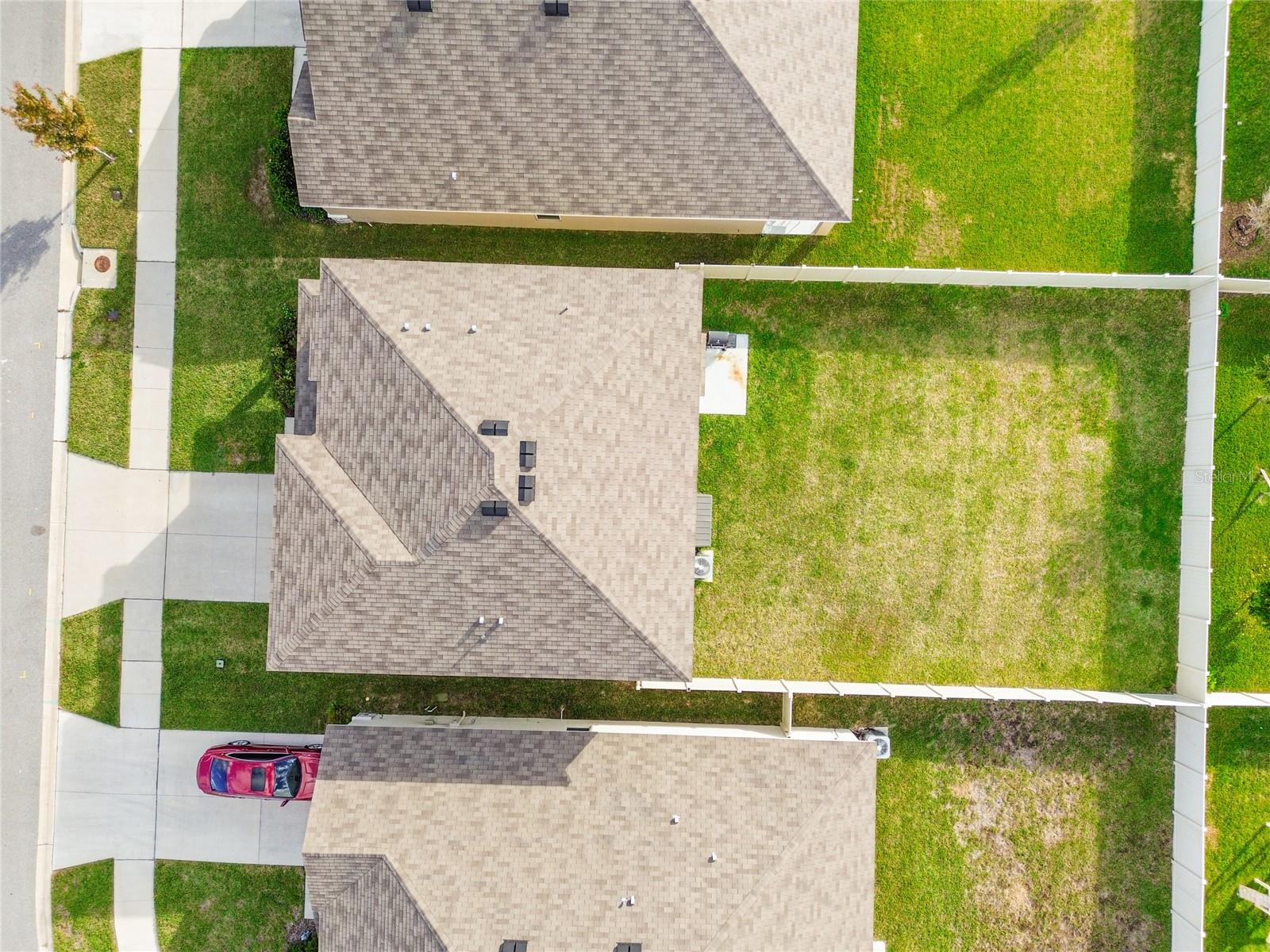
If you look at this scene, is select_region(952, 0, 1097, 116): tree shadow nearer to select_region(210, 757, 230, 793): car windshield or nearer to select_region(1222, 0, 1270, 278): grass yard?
select_region(1222, 0, 1270, 278): grass yard

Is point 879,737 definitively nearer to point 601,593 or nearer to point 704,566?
point 704,566

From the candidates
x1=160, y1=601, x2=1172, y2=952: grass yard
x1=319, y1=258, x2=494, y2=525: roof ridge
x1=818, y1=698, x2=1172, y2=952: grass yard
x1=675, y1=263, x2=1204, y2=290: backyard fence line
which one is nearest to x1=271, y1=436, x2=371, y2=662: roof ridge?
x1=319, y1=258, x2=494, y2=525: roof ridge

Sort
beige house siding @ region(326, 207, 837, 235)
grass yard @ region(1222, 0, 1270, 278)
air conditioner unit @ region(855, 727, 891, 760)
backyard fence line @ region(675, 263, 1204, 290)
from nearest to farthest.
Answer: beige house siding @ region(326, 207, 837, 235)
backyard fence line @ region(675, 263, 1204, 290)
air conditioner unit @ region(855, 727, 891, 760)
grass yard @ region(1222, 0, 1270, 278)

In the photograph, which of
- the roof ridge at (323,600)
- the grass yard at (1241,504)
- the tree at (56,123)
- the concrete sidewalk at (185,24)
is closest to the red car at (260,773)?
the roof ridge at (323,600)

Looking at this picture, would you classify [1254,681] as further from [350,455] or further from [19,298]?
[19,298]

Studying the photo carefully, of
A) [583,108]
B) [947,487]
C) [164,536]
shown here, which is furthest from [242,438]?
[947,487]

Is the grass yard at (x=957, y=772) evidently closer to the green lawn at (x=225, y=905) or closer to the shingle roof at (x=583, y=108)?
the green lawn at (x=225, y=905)
